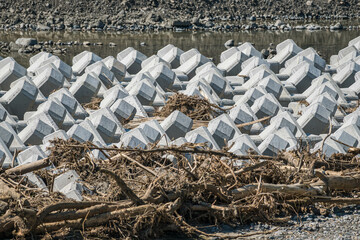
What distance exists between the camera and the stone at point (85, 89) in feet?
22.4

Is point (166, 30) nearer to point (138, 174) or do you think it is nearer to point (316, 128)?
point (316, 128)

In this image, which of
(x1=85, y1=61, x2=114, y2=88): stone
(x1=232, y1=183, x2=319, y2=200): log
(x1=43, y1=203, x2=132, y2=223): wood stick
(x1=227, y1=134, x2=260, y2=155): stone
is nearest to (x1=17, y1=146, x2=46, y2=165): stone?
(x1=43, y1=203, x2=132, y2=223): wood stick

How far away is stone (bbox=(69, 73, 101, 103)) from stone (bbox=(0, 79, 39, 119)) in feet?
1.88

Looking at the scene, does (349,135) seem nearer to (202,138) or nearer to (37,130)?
(202,138)

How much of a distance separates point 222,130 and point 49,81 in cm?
232

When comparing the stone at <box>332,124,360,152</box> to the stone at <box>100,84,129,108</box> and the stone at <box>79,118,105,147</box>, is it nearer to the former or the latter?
the stone at <box>79,118,105,147</box>

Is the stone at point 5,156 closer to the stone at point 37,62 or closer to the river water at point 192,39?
the stone at point 37,62

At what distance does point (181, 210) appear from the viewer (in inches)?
150

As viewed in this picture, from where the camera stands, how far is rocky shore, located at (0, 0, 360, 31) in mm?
18453

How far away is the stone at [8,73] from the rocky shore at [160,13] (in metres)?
10.8

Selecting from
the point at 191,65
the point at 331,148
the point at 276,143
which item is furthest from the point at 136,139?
the point at 191,65

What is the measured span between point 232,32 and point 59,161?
13.9m

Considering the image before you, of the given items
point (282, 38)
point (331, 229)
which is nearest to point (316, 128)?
point (331, 229)

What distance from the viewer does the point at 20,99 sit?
20.6 feet
